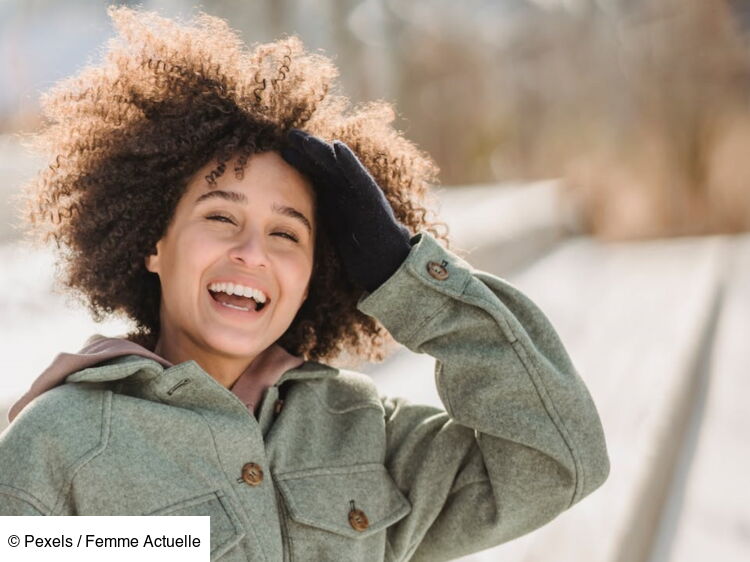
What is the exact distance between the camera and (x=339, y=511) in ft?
5.68

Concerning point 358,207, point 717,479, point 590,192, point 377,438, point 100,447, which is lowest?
point 100,447

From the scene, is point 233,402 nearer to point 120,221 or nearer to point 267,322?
point 267,322

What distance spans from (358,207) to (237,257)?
0.24 meters

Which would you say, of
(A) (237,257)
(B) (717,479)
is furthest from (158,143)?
(B) (717,479)

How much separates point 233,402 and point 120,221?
489 mm

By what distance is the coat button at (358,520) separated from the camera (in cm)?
173

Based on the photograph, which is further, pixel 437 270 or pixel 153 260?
pixel 153 260

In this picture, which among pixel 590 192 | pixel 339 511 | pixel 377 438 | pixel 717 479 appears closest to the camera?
pixel 339 511

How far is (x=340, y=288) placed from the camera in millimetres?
2125

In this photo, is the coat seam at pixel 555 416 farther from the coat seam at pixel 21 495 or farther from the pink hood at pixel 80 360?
the coat seam at pixel 21 495

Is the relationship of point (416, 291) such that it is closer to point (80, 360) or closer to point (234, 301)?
point (234, 301)

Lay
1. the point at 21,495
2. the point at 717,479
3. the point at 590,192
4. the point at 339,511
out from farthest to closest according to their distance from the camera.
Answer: the point at 590,192, the point at 717,479, the point at 339,511, the point at 21,495

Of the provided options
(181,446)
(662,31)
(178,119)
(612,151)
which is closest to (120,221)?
(178,119)

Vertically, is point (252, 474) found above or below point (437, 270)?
below
